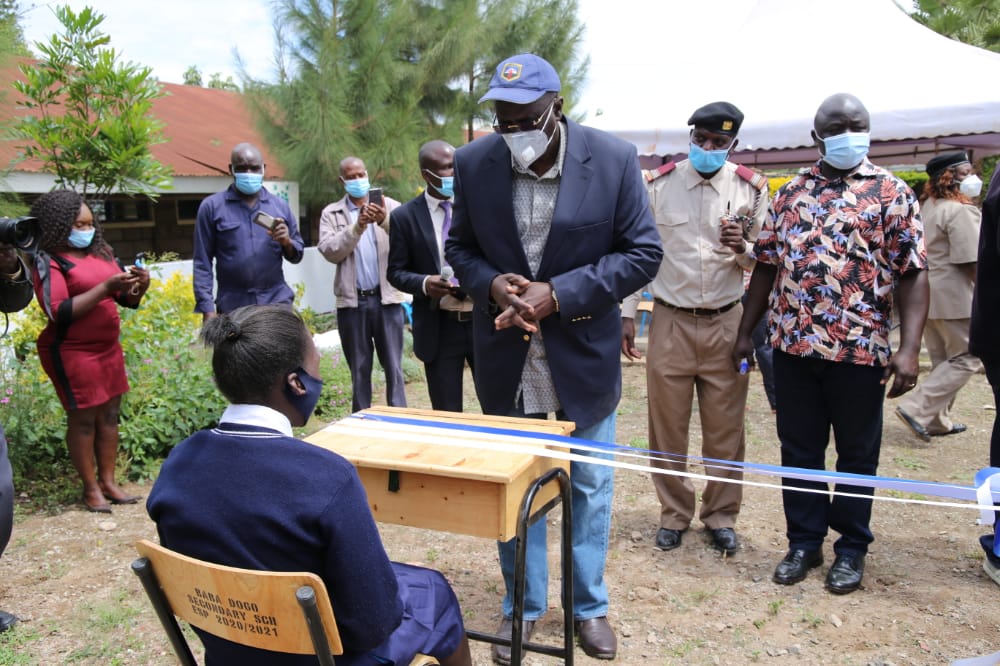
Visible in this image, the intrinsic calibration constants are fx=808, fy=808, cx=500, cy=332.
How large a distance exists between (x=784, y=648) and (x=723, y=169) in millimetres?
2152

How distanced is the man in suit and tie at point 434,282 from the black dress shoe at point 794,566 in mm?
1779

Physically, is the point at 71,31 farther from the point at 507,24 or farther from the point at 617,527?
the point at 507,24

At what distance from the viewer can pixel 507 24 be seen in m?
13.6

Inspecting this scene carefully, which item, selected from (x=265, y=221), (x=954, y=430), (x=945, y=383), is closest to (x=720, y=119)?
(x=265, y=221)

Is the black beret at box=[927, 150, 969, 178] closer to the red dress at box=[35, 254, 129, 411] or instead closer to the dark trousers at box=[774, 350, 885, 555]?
the dark trousers at box=[774, 350, 885, 555]

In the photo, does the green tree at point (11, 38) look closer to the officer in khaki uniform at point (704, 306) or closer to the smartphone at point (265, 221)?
the smartphone at point (265, 221)

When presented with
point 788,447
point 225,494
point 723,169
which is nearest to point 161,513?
point 225,494

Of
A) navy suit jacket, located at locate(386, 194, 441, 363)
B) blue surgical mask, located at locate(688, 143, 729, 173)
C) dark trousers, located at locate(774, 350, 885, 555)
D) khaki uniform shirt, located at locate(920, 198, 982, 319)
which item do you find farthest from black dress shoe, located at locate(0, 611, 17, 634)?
khaki uniform shirt, located at locate(920, 198, 982, 319)

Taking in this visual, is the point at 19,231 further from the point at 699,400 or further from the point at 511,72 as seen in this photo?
the point at 699,400

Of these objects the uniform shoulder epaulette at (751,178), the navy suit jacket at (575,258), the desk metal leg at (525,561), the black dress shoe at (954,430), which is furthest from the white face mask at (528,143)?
the black dress shoe at (954,430)

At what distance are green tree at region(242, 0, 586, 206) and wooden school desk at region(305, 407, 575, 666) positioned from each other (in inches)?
350

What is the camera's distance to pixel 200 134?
14727 millimetres

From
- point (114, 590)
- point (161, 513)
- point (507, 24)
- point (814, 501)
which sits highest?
point (507, 24)

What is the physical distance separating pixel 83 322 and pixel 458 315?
2030 mm
